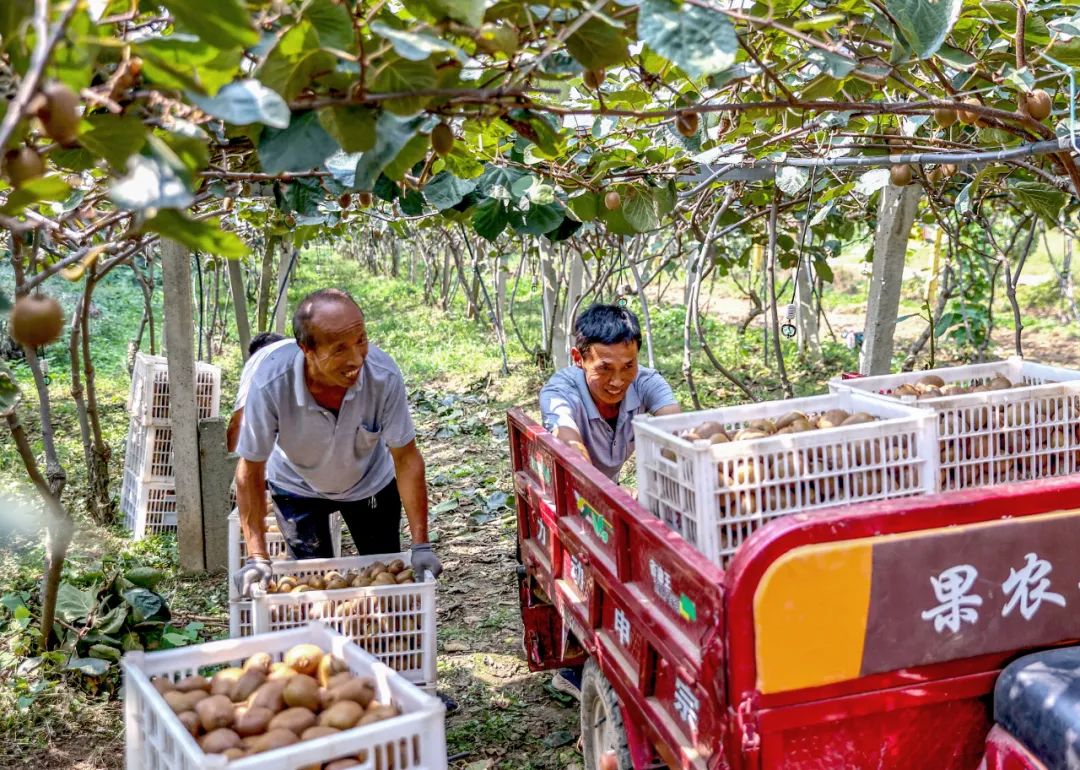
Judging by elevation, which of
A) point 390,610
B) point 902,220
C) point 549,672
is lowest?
point 549,672

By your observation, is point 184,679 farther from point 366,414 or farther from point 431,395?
point 431,395

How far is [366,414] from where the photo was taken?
3.40 meters

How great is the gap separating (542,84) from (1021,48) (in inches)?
44.2

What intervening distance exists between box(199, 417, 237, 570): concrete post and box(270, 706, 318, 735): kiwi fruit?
3.16 metres

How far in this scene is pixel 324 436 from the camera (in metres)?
3.36

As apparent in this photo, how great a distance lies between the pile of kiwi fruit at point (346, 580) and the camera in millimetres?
3150

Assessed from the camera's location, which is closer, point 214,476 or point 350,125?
point 350,125

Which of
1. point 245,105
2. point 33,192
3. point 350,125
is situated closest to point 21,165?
point 33,192

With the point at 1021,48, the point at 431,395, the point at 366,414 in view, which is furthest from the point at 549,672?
the point at 431,395

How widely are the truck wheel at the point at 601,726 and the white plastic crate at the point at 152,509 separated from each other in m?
3.72

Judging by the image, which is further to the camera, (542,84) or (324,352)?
(324,352)

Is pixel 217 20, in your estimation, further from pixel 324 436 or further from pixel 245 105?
pixel 324 436

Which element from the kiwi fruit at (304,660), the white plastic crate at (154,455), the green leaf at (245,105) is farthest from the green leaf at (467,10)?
the white plastic crate at (154,455)

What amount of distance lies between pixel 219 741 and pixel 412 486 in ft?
4.67
